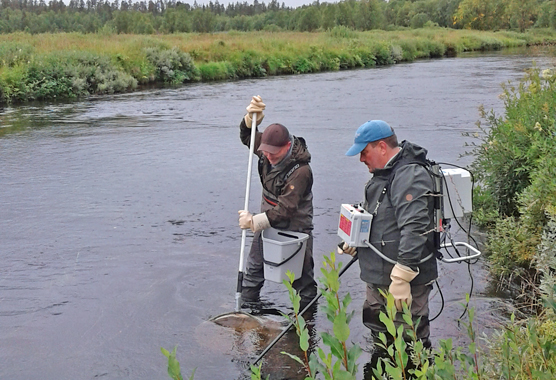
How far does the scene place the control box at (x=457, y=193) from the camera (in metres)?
4.64

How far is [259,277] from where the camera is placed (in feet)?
20.4

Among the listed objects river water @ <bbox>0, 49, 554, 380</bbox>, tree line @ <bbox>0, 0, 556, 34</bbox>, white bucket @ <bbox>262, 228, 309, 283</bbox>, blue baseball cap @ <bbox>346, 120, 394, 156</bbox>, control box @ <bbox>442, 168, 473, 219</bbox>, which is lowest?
river water @ <bbox>0, 49, 554, 380</bbox>

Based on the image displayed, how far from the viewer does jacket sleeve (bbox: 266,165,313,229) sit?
18.1 ft

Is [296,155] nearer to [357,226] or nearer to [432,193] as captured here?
[357,226]

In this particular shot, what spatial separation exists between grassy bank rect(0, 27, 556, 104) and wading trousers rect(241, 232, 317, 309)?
10232mm

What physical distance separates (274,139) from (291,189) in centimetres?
47

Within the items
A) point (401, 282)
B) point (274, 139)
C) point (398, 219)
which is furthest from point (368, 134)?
point (274, 139)

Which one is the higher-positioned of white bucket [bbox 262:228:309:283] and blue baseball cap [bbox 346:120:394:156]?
blue baseball cap [bbox 346:120:394:156]

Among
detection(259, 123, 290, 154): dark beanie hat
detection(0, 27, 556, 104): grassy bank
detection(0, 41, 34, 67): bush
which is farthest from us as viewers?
detection(0, 41, 34, 67): bush

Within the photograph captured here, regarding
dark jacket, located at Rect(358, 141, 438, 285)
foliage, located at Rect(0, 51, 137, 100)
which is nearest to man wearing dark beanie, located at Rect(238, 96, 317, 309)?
dark jacket, located at Rect(358, 141, 438, 285)

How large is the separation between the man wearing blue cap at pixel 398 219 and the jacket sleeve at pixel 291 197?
3.26 feet

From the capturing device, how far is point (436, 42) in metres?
47.3

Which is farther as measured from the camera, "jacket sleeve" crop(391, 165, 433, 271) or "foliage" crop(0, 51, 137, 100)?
"foliage" crop(0, 51, 137, 100)

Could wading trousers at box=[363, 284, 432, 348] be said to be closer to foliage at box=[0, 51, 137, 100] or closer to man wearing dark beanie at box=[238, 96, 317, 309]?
man wearing dark beanie at box=[238, 96, 317, 309]
